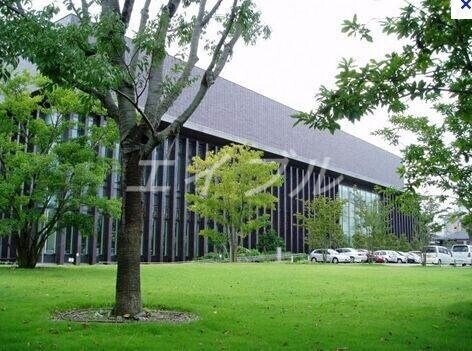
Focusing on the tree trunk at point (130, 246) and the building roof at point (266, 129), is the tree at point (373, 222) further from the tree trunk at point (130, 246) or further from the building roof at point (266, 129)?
the tree trunk at point (130, 246)

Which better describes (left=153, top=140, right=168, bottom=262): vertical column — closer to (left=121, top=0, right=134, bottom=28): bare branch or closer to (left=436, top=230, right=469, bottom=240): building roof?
(left=121, top=0, right=134, bottom=28): bare branch

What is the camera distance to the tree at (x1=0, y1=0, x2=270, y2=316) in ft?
22.8

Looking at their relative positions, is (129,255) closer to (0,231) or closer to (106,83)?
(106,83)

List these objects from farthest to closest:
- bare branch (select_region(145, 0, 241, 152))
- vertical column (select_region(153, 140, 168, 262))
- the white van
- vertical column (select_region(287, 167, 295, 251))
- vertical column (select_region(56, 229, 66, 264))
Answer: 1. vertical column (select_region(287, 167, 295, 251))
2. the white van
3. vertical column (select_region(153, 140, 168, 262))
4. vertical column (select_region(56, 229, 66, 264))
5. bare branch (select_region(145, 0, 241, 152))

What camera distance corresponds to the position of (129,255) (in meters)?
8.97

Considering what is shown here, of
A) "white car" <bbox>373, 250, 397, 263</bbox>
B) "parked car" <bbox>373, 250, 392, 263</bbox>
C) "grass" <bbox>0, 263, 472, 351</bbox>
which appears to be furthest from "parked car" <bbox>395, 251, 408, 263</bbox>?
"grass" <bbox>0, 263, 472, 351</bbox>

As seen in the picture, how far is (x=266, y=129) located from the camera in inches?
1980

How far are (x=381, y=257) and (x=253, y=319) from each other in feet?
135

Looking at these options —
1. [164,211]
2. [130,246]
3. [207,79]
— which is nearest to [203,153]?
[164,211]

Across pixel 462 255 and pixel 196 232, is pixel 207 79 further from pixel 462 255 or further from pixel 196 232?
pixel 462 255

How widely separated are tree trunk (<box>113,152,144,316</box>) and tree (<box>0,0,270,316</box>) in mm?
16

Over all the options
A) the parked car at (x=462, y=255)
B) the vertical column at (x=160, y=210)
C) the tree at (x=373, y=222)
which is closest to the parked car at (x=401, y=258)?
the parked car at (x=462, y=255)

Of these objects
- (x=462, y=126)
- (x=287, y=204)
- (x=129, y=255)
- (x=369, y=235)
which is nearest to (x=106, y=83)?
(x=129, y=255)

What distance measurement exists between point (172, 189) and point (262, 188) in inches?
316
